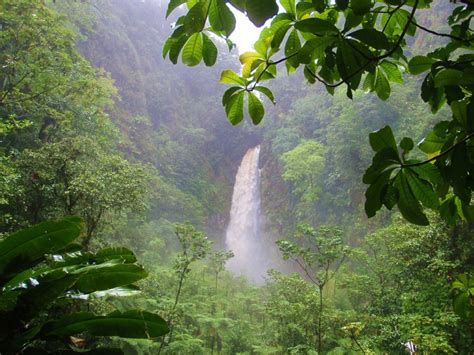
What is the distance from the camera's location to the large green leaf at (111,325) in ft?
2.43

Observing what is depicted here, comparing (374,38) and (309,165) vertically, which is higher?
(309,165)

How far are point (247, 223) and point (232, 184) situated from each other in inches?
117

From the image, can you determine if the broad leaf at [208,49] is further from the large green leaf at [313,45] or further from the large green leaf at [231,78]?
the large green leaf at [313,45]

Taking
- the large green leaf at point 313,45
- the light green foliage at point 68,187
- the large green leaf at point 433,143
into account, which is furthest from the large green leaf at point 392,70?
the light green foliage at point 68,187

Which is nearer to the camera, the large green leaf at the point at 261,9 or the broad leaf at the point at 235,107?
the large green leaf at the point at 261,9

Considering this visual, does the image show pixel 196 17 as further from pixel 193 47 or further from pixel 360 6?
pixel 360 6

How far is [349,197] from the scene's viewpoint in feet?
37.7

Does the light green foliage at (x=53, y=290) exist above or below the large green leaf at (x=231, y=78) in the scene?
below

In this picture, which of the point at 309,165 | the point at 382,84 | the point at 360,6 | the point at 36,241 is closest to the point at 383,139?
the point at 360,6

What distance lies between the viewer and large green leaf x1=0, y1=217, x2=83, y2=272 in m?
0.80

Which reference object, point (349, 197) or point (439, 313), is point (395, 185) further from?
point (349, 197)

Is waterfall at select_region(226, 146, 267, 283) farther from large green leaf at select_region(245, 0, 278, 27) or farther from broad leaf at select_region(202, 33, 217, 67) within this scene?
large green leaf at select_region(245, 0, 278, 27)

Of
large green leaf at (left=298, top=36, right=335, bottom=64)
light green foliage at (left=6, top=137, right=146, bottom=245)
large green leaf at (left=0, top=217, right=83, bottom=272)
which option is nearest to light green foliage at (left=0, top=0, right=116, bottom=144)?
light green foliage at (left=6, top=137, right=146, bottom=245)

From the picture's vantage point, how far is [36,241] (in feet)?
2.69
